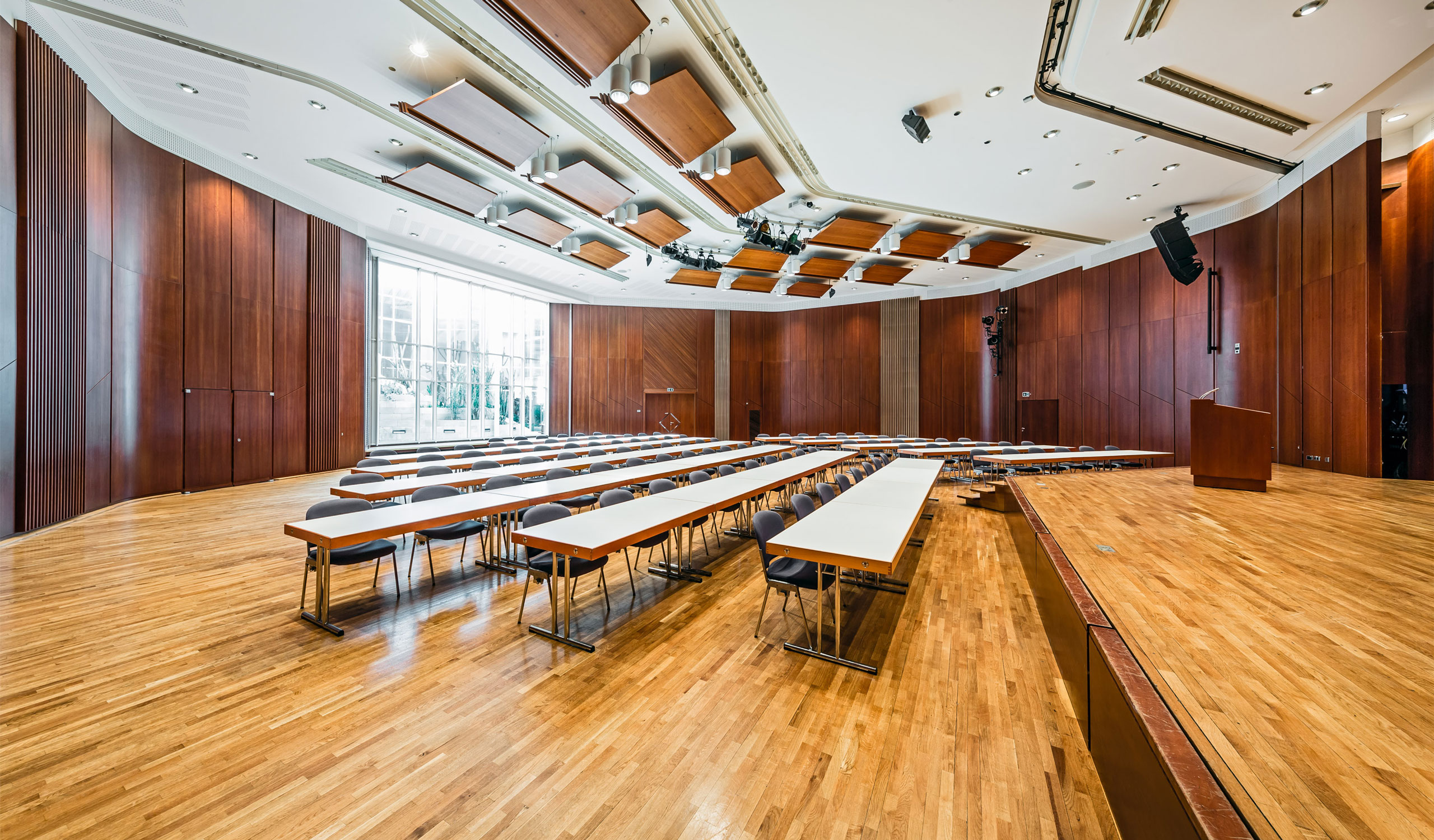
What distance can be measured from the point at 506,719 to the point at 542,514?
152 cm

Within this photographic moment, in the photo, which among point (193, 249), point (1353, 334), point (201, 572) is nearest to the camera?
point (201, 572)

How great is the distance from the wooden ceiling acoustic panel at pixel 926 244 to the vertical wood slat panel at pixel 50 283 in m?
11.7

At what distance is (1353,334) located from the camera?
254 inches

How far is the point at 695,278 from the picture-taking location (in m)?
12.1

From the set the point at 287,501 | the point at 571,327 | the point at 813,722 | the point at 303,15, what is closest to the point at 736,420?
the point at 571,327

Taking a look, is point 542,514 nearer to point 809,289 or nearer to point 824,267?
point 824,267

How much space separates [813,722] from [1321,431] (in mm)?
9402

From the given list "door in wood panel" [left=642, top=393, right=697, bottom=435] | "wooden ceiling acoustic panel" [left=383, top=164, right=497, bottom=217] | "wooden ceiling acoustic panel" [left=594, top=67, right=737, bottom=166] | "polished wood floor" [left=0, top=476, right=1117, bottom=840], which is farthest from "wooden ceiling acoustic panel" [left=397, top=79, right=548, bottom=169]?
"door in wood panel" [left=642, top=393, right=697, bottom=435]

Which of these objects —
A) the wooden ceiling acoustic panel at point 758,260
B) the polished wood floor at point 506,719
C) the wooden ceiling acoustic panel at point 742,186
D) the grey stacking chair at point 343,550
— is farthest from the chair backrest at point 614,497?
the wooden ceiling acoustic panel at point 758,260

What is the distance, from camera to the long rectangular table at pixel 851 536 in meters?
Result: 2.78

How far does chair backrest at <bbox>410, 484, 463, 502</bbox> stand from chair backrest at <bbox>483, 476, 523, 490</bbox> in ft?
1.49

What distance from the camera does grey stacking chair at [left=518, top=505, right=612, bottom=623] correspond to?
3.14 metres

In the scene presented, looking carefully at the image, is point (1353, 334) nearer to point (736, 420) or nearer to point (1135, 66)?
point (1135, 66)

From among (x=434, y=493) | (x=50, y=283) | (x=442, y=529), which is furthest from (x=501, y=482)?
(x=50, y=283)
